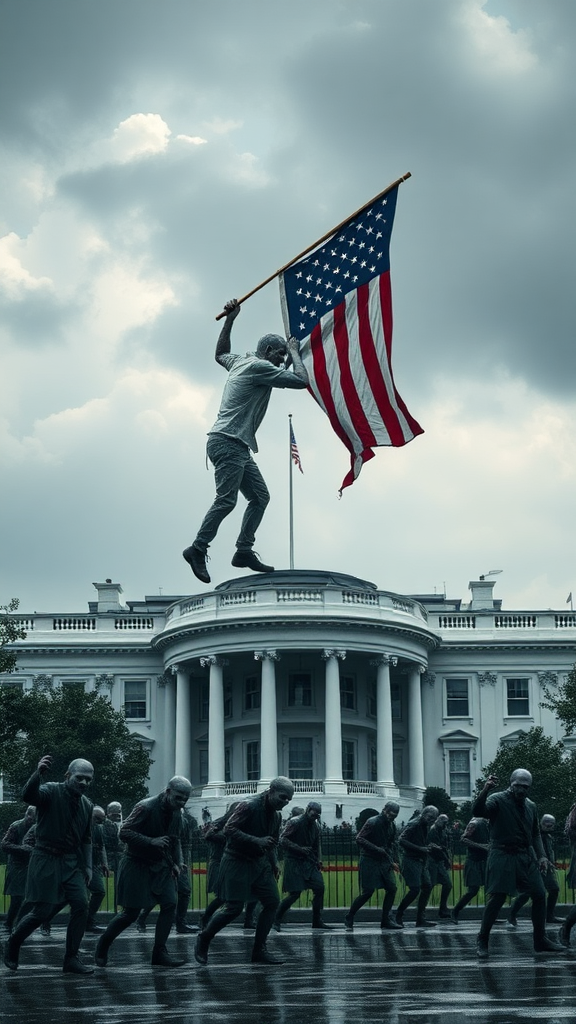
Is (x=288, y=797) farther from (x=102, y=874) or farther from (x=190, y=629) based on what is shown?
(x=190, y=629)

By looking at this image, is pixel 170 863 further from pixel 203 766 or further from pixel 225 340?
pixel 203 766

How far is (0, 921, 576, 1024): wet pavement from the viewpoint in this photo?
31.2ft

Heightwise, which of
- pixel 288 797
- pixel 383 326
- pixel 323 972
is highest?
pixel 383 326

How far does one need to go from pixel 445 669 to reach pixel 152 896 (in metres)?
61.5

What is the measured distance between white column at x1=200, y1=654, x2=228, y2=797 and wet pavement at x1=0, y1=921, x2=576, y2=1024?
47604mm

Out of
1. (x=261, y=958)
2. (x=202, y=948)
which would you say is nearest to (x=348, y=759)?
(x=261, y=958)

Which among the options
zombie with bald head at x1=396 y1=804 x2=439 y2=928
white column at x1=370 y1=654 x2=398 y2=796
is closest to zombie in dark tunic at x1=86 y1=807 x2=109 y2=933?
zombie with bald head at x1=396 y1=804 x2=439 y2=928

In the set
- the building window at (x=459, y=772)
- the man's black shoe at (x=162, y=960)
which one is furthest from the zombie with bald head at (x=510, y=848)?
the building window at (x=459, y=772)

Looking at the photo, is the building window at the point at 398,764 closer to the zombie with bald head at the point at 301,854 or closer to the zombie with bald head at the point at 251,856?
the zombie with bald head at the point at 301,854

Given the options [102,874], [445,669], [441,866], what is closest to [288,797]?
[102,874]

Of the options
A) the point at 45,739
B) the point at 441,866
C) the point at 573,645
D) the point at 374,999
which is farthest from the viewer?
the point at 573,645

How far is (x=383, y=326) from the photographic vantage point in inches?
524

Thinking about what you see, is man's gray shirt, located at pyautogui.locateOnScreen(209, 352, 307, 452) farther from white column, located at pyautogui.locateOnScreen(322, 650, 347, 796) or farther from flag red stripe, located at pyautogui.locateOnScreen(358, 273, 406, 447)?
white column, located at pyautogui.locateOnScreen(322, 650, 347, 796)

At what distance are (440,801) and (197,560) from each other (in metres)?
56.2
